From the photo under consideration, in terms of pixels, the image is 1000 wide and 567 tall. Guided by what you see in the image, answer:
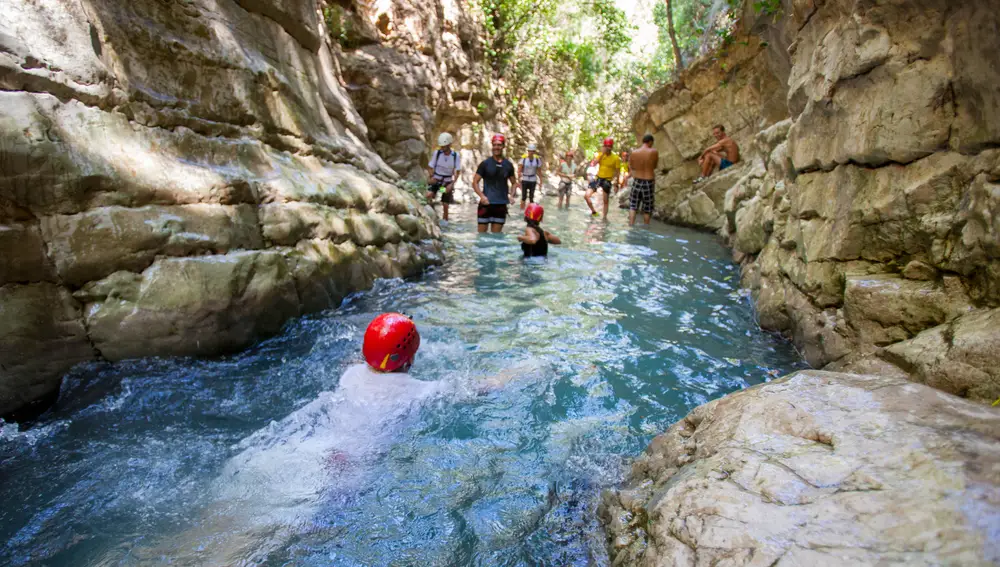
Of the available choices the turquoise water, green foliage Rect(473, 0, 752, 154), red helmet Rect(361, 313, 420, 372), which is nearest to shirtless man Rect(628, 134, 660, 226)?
green foliage Rect(473, 0, 752, 154)

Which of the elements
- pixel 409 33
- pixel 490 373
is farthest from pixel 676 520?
pixel 409 33

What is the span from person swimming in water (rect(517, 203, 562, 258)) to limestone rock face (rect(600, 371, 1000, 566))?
5758 mm

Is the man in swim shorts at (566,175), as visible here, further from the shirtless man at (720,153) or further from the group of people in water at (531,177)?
the shirtless man at (720,153)

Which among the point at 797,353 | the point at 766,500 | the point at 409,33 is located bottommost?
the point at 797,353

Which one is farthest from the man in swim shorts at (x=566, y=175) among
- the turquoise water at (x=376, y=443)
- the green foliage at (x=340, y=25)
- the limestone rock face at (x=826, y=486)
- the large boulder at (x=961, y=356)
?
the limestone rock face at (x=826, y=486)

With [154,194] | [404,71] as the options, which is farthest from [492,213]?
[404,71]

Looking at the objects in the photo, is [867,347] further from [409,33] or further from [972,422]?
[409,33]

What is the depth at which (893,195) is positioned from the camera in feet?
11.6

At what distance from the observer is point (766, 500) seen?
1.62 m

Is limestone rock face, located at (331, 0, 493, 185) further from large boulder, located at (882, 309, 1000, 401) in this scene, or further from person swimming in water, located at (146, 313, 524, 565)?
large boulder, located at (882, 309, 1000, 401)

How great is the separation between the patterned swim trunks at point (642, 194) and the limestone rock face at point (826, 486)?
1076 centimetres

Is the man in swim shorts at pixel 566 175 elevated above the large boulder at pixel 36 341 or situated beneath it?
elevated above

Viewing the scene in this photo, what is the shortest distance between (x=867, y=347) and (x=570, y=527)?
2.48m

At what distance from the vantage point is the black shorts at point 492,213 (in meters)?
9.84
